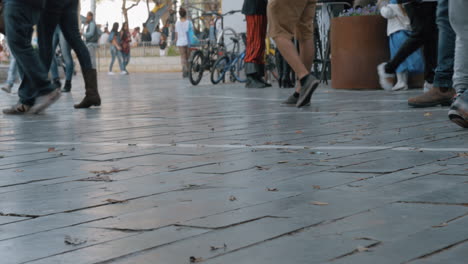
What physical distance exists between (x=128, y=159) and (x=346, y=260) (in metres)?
2.81

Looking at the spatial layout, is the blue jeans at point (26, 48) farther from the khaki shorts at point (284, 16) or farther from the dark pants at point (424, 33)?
the dark pants at point (424, 33)

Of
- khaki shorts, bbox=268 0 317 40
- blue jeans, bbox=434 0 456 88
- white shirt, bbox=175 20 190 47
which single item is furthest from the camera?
white shirt, bbox=175 20 190 47

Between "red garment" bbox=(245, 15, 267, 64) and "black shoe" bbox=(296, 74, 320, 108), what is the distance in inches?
232

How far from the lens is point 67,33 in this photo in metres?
10.7

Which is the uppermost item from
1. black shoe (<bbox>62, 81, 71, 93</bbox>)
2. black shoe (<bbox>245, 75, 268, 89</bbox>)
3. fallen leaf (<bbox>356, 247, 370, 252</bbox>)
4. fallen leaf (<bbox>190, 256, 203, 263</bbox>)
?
fallen leaf (<bbox>356, 247, 370, 252</bbox>)

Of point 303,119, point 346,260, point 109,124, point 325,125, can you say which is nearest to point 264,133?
point 325,125

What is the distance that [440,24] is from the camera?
786cm

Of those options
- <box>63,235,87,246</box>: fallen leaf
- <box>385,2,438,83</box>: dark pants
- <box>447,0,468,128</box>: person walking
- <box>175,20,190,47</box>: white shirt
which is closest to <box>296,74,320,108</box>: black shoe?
<box>385,2,438,83</box>: dark pants

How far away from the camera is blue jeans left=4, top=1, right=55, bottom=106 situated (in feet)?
30.7

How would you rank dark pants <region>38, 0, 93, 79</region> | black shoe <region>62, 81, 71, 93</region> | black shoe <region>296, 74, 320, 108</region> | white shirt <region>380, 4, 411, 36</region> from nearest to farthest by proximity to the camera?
black shoe <region>296, 74, 320, 108</region>
dark pants <region>38, 0, 93, 79</region>
white shirt <region>380, 4, 411, 36</region>
black shoe <region>62, 81, 71, 93</region>

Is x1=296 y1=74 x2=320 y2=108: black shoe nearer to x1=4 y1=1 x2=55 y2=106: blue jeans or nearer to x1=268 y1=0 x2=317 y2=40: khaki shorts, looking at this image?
x1=268 y1=0 x2=317 y2=40: khaki shorts

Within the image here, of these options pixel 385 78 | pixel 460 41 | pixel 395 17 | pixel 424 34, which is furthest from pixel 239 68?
pixel 460 41

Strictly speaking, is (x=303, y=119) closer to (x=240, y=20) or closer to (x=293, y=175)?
(x=293, y=175)

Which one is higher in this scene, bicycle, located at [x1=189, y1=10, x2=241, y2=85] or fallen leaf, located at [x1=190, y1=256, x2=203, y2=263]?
fallen leaf, located at [x1=190, y1=256, x2=203, y2=263]
